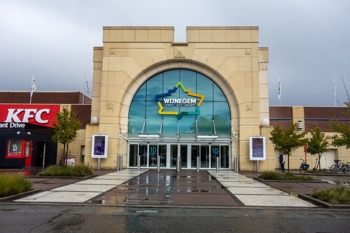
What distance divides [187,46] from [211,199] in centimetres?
2041

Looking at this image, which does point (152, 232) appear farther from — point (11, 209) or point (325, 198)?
point (325, 198)

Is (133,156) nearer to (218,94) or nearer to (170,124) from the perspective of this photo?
(170,124)

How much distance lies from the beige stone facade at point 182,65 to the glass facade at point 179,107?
2.18ft

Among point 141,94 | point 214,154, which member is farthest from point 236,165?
point 141,94

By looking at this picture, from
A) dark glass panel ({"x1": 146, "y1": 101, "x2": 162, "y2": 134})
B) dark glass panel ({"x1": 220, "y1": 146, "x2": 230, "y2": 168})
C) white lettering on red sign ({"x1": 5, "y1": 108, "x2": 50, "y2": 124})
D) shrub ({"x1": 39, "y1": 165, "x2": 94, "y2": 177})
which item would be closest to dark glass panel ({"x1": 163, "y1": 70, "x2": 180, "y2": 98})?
dark glass panel ({"x1": 146, "y1": 101, "x2": 162, "y2": 134})

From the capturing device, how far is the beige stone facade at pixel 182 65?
2944cm

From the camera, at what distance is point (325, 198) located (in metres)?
11.6

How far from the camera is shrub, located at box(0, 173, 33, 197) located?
11.9m

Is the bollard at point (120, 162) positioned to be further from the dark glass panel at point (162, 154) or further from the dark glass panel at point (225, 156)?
the dark glass panel at point (225, 156)

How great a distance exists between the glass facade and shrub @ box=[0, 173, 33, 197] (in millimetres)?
17405

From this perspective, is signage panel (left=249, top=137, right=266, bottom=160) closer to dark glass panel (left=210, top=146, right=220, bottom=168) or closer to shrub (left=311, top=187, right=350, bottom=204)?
dark glass panel (left=210, top=146, right=220, bottom=168)

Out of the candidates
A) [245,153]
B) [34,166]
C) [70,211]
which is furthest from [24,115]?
[70,211]

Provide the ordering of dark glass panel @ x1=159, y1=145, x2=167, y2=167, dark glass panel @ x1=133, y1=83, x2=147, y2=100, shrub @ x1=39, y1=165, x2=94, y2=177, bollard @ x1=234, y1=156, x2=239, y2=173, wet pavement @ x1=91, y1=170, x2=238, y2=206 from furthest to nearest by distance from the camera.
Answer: dark glass panel @ x1=133, y1=83, x2=147, y2=100 → dark glass panel @ x1=159, y1=145, x2=167, y2=167 → bollard @ x1=234, y1=156, x2=239, y2=173 → shrub @ x1=39, y1=165, x2=94, y2=177 → wet pavement @ x1=91, y1=170, x2=238, y2=206

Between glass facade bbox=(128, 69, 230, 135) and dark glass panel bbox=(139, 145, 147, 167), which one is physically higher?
glass facade bbox=(128, 69, 230, 135)
